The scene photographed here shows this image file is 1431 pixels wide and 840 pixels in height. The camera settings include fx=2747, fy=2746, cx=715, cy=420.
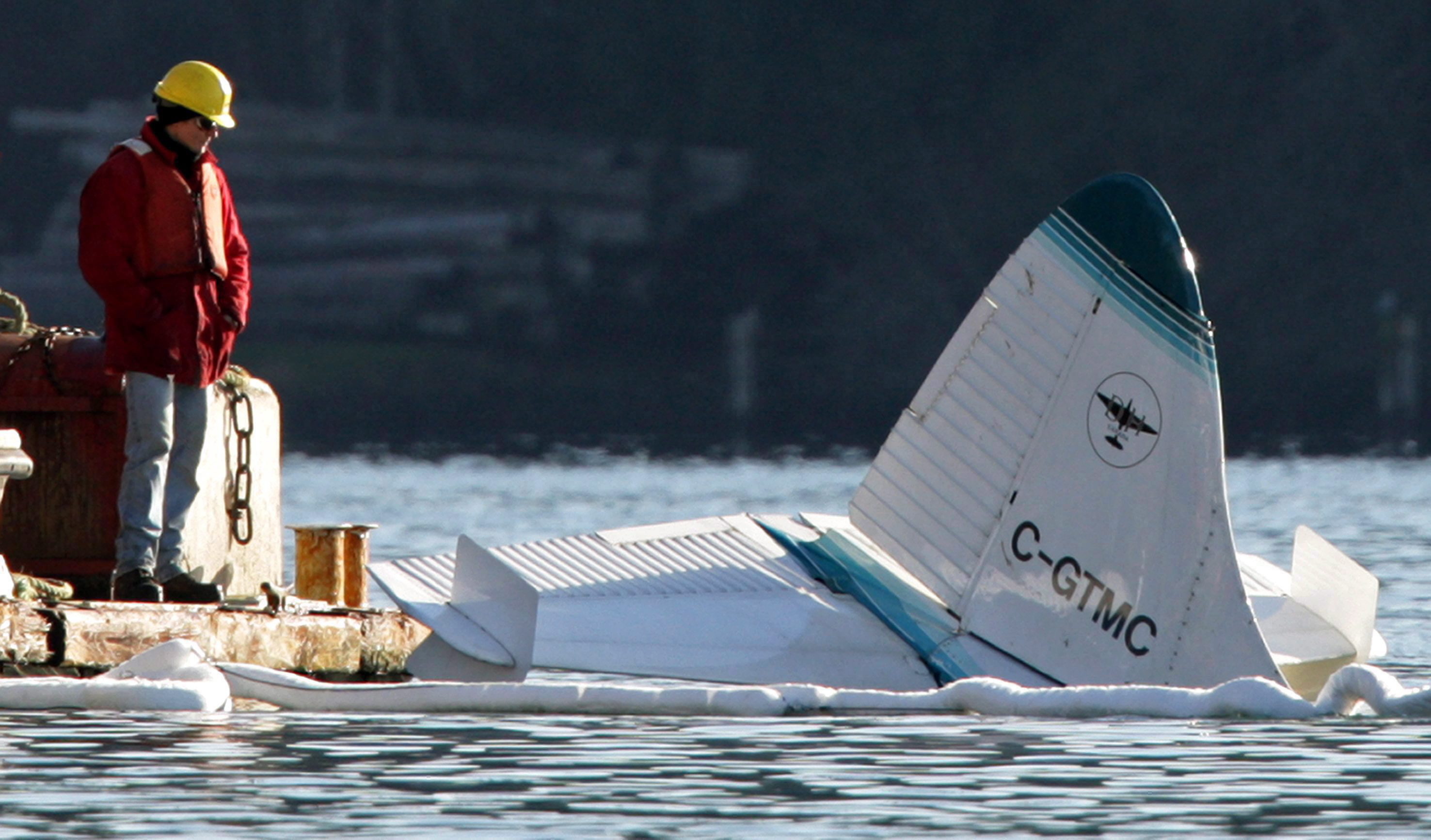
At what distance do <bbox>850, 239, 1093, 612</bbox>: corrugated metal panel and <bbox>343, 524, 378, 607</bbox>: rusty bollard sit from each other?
2855mm

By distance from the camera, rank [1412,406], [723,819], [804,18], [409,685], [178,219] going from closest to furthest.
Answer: [723,819] < [409,685] < [178,219] < [1412,406] < [804,18]

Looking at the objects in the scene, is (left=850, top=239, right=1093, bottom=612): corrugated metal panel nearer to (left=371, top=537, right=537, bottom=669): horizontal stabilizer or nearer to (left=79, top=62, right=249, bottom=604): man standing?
(left=371, top=537, right=537, bottom=669): horizontal stabilizer

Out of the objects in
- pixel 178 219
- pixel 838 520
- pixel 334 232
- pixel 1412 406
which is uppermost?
pixel 334 232

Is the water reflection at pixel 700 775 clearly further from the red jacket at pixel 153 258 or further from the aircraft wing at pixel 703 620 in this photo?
the red jacket at pixel 153 258

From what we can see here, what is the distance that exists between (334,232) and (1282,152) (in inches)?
928

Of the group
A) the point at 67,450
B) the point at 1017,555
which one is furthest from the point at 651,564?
the point at 67,450

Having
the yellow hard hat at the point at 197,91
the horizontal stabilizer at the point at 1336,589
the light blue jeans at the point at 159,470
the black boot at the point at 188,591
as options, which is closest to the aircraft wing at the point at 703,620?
the black boot at the point at 188,591

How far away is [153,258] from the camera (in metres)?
10.5

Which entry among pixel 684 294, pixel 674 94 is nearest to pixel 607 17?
pixel 674 94

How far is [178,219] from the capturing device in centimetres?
1055

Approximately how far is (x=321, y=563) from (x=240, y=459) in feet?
2.83

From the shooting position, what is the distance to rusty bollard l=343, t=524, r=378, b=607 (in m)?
12.8

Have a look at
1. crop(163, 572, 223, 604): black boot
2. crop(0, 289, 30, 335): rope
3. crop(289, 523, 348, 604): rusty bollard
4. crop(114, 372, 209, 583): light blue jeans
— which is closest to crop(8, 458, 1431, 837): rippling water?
crop(114, 372, 209, 583): light blue jeans

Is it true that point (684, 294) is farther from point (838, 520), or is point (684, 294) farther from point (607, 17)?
point (838, 520)
